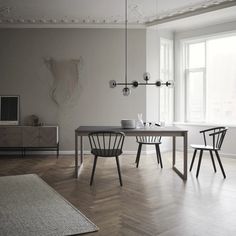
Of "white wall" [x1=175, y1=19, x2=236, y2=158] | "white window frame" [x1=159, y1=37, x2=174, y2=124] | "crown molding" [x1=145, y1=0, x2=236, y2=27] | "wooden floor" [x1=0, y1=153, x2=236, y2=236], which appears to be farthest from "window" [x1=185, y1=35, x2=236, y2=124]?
"wooden floor" [x1=0, y1=153, x2=236, y2=236]

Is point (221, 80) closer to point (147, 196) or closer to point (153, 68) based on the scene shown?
point (153, 68)

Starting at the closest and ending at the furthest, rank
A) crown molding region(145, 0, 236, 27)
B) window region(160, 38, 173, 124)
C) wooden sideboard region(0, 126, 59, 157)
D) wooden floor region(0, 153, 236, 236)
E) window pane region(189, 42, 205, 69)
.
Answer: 1. wooden floor region(0, 153, 236, 236)
2. crown molding region(145, 0, 236, 27)
3. wooden sideboard region(0, 126, 59, 157)
4. window pane region(189, 42, 205, 69)
5. window region(160, 38, 173, 124)

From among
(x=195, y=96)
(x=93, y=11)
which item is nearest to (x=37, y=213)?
(x=93, y=11)

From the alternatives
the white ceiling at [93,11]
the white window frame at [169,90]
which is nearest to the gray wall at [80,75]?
the white ceiling at [93,11]

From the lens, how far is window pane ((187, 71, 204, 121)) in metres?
6.83

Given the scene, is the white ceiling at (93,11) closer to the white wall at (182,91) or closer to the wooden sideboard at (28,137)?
the white wall at (182,91)

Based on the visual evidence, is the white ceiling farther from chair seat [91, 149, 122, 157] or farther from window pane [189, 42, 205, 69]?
chair seat [91, 149, 122, 157]

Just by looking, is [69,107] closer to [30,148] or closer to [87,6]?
[30,148]

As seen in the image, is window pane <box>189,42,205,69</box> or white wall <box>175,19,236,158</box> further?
window pane <box>189,42,205,69</box>

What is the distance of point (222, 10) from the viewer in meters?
5.41

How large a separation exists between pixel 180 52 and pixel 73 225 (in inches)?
214

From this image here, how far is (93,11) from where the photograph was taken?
5.82 meters

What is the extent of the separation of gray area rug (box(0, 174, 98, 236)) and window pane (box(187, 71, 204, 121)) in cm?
418

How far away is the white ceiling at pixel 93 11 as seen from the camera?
17.5ft
